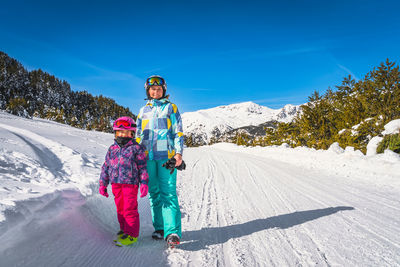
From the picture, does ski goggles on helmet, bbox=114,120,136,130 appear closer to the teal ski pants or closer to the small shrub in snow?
the teal ski pants

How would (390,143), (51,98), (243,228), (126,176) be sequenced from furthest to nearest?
(51,98)
(390,143)
(243,228)
(126,176)

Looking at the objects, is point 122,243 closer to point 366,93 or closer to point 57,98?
point 366,93

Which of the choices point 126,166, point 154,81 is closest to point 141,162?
point 126,166

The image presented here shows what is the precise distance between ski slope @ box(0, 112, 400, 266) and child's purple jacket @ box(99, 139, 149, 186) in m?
0.68

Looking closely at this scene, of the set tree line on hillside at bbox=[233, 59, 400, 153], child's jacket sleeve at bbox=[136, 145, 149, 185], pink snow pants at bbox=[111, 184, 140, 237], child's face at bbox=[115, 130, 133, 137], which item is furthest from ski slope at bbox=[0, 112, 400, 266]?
tree line on hillside at bbox=[233, 59, 400, 153]

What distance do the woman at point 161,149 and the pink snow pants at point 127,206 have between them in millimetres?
311

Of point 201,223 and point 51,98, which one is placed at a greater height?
point 51,98

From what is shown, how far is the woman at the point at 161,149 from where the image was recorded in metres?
2.54

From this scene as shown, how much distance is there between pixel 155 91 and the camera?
9.07 ft

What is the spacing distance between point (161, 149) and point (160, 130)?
230mm

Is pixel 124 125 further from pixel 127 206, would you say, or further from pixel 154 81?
pixel 127 206

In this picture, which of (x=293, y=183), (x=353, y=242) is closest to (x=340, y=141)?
(x=293, y=183)

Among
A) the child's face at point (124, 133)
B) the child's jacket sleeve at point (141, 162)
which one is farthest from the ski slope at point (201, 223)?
the child's face at point (124, 133)

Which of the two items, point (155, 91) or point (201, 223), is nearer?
point (155, 91)
